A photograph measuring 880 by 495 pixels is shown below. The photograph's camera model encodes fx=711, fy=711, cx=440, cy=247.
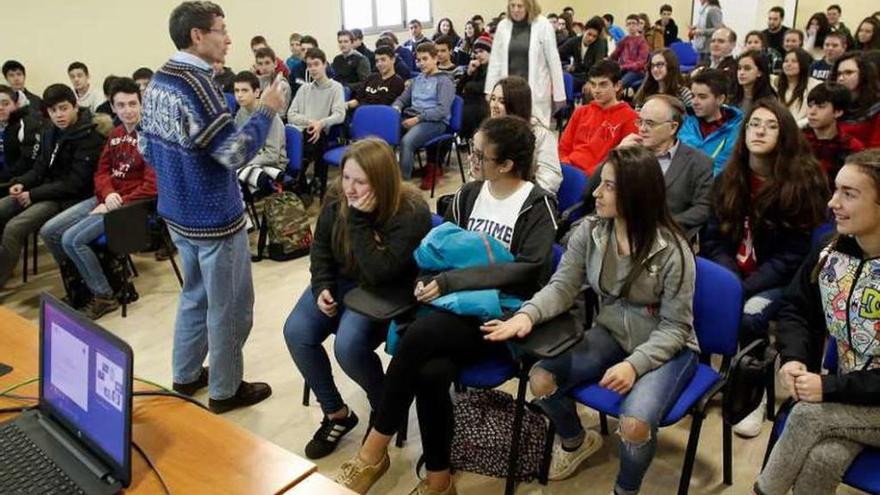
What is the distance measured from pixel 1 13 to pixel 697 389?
6.33 metres

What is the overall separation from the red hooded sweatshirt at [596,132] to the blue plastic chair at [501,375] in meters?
1.82

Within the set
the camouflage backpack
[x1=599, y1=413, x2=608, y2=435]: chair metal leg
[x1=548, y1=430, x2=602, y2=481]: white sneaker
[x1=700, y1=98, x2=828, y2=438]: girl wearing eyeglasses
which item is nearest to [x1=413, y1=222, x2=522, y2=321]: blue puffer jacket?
[x1=548, y1=430, x2=602, y2=481]: white sneaker

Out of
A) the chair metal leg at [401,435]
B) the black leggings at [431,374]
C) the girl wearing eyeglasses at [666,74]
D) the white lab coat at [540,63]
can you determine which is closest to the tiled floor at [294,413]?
the chair metal leg at [401,435]

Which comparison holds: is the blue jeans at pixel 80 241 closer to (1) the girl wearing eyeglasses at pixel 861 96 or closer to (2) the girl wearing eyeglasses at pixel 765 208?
(2) the girl wearing eyeglasses at pixel 765 208

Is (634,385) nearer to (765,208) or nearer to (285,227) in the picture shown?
(765,208)

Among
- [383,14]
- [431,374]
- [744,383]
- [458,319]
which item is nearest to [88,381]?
[431,374]

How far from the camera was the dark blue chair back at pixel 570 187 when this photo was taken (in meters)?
3.30

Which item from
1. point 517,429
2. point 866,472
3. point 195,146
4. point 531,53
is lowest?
point 517,429

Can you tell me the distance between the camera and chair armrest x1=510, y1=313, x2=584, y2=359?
201cm

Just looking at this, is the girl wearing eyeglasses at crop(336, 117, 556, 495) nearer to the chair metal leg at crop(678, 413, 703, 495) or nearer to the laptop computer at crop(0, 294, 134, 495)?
the chair metal leg at crop(678, 413, 703, 495)

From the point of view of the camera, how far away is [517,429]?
2182 mm

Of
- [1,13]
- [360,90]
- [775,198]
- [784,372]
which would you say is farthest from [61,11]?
[784,372]

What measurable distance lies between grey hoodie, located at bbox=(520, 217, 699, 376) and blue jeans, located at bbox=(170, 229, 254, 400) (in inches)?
43.5

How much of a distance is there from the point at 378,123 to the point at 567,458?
133 inches
